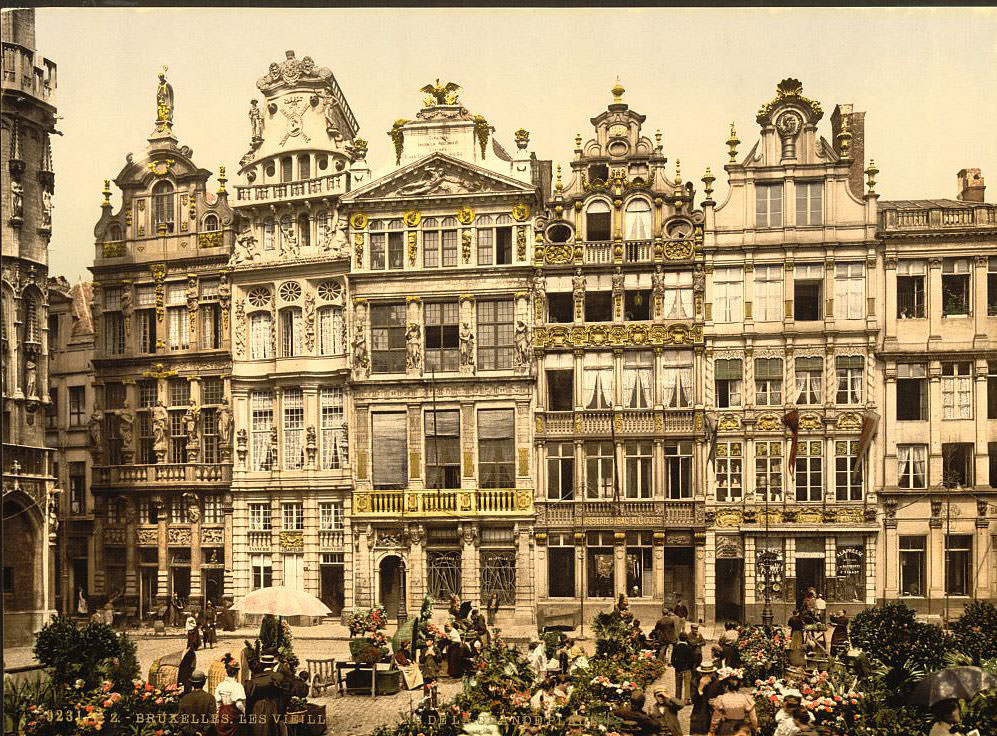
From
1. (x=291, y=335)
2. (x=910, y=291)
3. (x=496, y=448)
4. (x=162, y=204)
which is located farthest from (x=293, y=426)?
(x=910, y=291)

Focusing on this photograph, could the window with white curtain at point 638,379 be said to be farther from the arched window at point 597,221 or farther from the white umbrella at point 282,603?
the white umbrella at point 282,603

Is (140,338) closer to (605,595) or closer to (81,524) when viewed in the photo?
(81,524)

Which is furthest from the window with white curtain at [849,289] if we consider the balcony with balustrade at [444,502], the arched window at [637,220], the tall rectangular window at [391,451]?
the tall rectangular window at [391,451]

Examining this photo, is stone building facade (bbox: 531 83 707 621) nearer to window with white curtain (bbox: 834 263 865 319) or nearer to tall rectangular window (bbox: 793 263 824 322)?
tall rectangular window (bbox: 793 263 824 322)

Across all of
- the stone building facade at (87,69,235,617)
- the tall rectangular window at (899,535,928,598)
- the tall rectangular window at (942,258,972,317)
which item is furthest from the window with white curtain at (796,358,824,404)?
the stone building facade at (87,69,235,617)

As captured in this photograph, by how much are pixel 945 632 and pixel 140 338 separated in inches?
385

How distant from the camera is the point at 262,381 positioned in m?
11.4

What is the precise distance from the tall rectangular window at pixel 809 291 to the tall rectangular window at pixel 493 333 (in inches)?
132

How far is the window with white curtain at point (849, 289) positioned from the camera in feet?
35.7

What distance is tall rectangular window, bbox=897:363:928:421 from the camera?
10.7 meters

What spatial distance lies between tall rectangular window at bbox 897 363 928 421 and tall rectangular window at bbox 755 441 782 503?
4.77 feet

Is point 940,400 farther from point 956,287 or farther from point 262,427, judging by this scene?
point 262,427

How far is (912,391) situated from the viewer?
10.8 meters

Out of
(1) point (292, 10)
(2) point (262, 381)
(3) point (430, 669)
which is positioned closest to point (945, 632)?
(3) point (430, 669)
